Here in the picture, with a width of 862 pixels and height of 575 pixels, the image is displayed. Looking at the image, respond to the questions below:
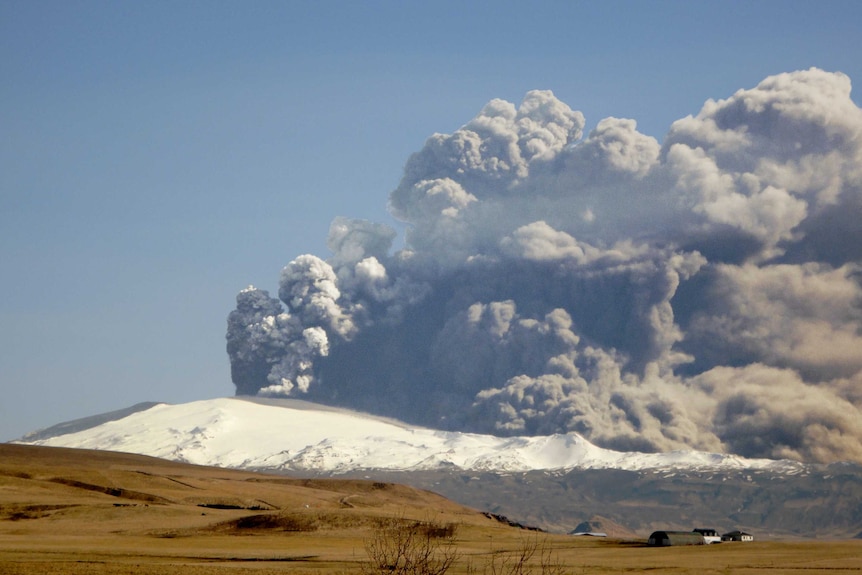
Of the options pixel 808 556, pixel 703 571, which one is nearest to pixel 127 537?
pixel 703 571

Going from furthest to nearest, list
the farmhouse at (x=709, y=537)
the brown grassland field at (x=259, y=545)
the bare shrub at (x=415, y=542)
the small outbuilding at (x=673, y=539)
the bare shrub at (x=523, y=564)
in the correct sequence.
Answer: the farmhouse at (x=709, y=537), the small outbuilding at (x=673, y=539), the brown grassland field at (x=259, y=545), the bare shrub at (x=523, y=564), the bare shrub at (x=415, y=542)

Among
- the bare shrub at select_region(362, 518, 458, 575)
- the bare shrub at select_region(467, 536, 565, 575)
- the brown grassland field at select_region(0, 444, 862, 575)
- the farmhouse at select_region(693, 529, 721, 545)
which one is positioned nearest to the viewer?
the bare shrub at select_region(362, 518, 458, 575)

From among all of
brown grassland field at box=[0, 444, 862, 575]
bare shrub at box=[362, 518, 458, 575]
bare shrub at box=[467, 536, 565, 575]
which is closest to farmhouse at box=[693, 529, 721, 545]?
brown grassland field at box=[0, 444, 862, 575]

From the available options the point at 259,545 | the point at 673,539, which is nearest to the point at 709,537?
the point at 673,539

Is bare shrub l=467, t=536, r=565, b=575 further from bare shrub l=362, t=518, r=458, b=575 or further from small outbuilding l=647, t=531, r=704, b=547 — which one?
small outbuilding l=647, t=531, r=704, b=547

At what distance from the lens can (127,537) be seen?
105188 mm

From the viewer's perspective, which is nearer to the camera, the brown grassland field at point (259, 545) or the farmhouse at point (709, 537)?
the brown grassland field at point (259, 545)

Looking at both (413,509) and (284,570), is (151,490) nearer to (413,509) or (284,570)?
(413,509)

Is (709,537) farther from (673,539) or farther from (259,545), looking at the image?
(259,545)

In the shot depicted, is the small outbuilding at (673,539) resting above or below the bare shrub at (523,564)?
above

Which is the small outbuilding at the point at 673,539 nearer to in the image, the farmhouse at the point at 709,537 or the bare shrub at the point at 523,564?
the farmhouse at the point at 709,537

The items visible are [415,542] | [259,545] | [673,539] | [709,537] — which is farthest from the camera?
[709,537]

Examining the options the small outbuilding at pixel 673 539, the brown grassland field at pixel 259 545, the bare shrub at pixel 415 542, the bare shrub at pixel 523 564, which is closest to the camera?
the bare shrub at pixel 415 542

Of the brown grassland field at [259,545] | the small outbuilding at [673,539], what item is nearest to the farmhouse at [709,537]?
the small outbuilding at [673,539]
